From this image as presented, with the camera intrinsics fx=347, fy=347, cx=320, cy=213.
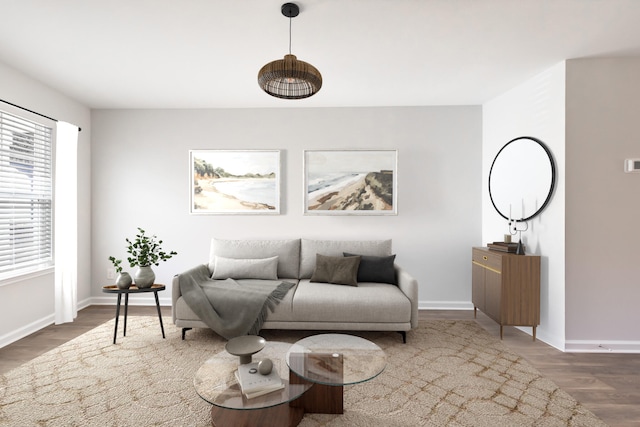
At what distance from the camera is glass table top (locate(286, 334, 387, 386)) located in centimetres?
188

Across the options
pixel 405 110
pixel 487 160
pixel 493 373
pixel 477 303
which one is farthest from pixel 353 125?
pixel 493 373

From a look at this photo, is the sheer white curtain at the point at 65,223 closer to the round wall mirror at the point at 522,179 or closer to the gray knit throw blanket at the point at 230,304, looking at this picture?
the gray knit throw blanket at the point at 230,304

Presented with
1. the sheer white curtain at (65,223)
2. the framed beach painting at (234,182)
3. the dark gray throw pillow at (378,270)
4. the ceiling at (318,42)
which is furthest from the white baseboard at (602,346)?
the sheer white curtain at (65,223)

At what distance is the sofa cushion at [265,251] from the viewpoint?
4.00m

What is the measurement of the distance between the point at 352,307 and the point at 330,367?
1215mm

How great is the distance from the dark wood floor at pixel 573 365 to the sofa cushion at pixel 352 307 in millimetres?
1030

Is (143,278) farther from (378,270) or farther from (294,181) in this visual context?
(378,270)

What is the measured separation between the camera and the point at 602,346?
122 inches

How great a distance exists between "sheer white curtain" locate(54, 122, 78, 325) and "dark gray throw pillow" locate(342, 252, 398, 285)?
3172 millimetres

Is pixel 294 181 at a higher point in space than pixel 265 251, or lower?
higher

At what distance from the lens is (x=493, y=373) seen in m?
2.64

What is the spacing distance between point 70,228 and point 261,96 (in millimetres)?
2590

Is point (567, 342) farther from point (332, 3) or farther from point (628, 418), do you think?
point (332, 3)

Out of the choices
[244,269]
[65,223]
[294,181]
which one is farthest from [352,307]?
[65,223]
